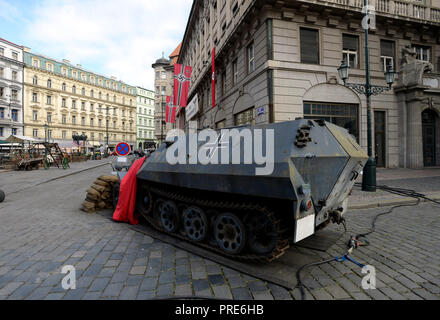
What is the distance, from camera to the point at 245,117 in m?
14.8

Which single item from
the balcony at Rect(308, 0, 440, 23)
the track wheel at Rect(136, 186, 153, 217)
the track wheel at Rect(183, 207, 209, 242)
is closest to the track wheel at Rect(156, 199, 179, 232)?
the track wheel at Rect(183, 207, 209, 242)

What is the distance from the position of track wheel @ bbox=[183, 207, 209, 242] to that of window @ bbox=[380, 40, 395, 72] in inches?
637

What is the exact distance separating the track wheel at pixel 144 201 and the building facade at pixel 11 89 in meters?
51.4

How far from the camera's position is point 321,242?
12.4 ft

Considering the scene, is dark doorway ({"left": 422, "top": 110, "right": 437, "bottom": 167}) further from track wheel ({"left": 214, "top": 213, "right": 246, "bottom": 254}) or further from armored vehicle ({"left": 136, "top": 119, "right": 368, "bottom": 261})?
track wheel ({"left": 214, "top": 213, "right": 246, "bottom": 254})

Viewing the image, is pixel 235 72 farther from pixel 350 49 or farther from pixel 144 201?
pixel 144 201

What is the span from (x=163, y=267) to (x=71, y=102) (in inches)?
2499

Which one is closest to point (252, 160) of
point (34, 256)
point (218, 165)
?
point (218, 165)

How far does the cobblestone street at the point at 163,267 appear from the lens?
2.47m

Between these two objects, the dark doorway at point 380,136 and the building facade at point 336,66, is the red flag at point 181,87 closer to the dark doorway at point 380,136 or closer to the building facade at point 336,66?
the building facade at point 336,66

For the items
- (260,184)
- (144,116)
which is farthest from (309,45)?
(144,116)

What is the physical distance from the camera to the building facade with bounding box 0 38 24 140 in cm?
4150

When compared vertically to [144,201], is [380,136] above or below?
above
